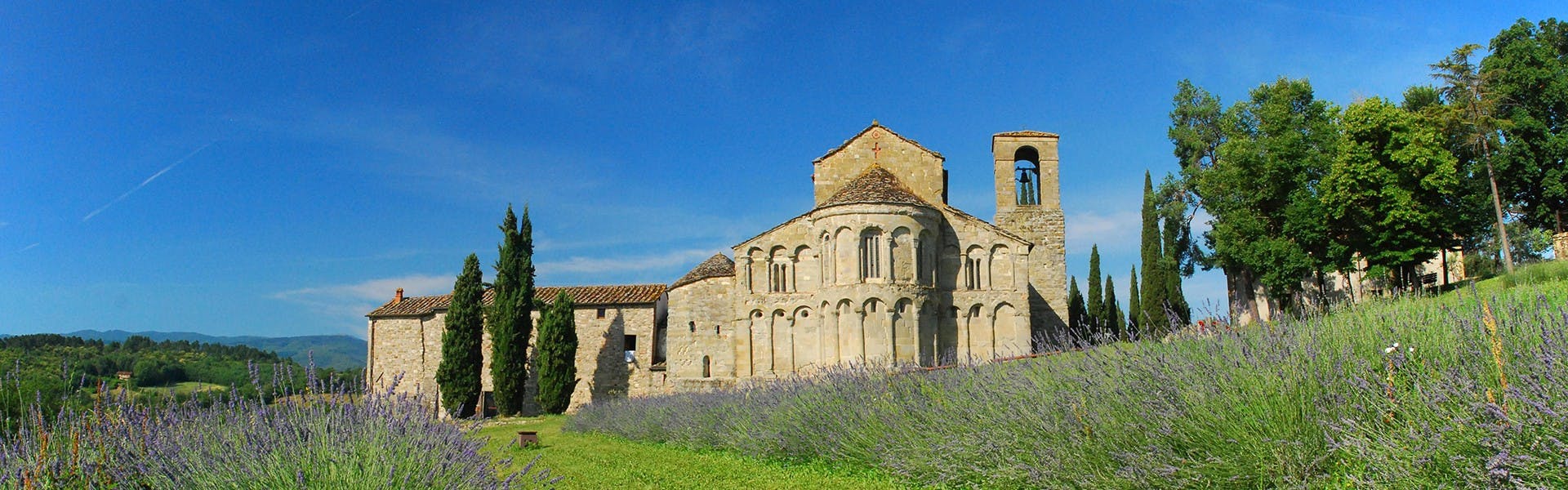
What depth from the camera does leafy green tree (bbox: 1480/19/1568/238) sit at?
89.8ft

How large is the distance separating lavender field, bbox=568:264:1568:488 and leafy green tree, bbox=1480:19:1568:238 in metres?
27.4

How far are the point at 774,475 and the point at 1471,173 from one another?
27934 millimetres

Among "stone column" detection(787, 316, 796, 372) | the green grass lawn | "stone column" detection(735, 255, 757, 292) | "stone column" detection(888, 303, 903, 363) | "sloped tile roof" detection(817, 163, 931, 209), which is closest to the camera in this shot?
the green grass lawn

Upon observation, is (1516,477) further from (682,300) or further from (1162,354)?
(682,300)

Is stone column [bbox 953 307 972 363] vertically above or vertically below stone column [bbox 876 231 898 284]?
below

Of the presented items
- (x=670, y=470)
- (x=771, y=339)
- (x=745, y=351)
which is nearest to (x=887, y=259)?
(x=771, y=339)

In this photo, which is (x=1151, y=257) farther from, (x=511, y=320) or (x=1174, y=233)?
(x=511, y=320)

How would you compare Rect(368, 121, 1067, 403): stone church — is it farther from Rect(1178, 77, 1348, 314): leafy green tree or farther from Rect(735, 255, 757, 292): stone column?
Rect(1178, 77, 1348, 314): leafy green tree

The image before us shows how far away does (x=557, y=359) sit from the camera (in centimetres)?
2830

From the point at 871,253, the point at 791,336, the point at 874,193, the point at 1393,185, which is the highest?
the point at 874,193

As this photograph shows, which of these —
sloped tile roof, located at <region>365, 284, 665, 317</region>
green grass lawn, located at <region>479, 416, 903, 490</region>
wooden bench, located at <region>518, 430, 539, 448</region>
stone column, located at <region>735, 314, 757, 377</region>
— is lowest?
wooden bench, located at <region>518, 430, 539, 448</region>

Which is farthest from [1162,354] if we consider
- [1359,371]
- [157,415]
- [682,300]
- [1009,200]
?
[1009,200]

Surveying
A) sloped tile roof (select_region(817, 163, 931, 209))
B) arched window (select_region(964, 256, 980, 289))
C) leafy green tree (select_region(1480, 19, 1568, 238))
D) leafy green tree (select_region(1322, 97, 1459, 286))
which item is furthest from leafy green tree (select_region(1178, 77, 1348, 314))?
sloped tile roof (select_region(817, 163, 931, 209))

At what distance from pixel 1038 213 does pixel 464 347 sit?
19.4 m
